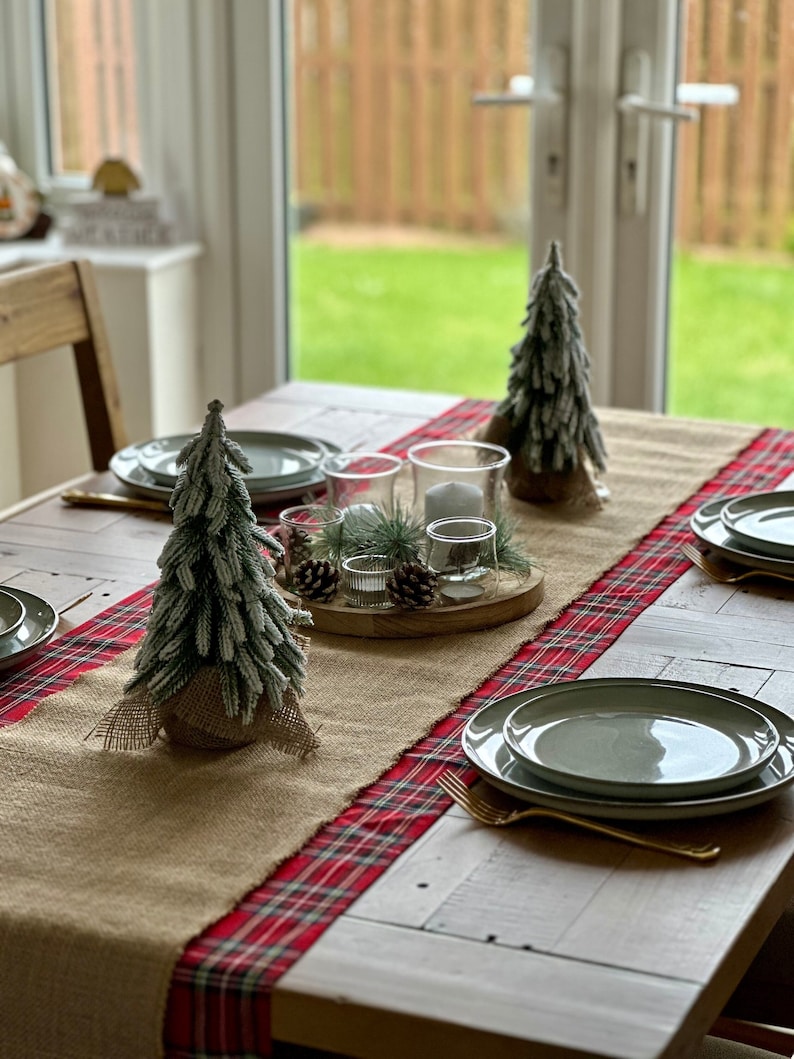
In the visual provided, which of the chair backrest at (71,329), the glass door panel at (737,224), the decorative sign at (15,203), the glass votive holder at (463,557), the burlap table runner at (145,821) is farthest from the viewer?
the decorative sign at (15,203)

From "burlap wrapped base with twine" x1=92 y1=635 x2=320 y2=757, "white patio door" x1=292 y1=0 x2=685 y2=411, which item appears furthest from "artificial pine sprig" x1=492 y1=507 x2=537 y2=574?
"white patio door" x1=292 y1=0 x2=685 y2=411

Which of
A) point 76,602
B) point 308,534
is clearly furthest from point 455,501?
point 76,602

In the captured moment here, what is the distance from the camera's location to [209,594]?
1.06m

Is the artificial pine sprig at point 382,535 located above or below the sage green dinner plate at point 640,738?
above

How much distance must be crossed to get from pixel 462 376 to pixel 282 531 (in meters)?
1.87

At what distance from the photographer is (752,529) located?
4.96ft

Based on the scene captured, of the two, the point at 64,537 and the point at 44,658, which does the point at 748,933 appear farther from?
the point at 64,537

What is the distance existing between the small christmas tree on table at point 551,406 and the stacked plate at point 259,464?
222 mm

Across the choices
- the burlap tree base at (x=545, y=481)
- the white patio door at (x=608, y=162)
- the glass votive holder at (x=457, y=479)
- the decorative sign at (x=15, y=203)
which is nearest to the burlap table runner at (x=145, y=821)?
the glass votive holder at (x=457, y=479)

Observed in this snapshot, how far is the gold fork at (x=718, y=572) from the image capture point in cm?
142

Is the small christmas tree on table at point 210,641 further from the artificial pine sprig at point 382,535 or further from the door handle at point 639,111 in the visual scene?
the door handle at point 639,111

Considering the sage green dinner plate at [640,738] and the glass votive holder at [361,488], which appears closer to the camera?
the sage green dinner plate at [640,738]

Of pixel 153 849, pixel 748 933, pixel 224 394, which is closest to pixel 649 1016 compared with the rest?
pixel 748 933

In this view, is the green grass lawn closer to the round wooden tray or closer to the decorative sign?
the decorative sign
